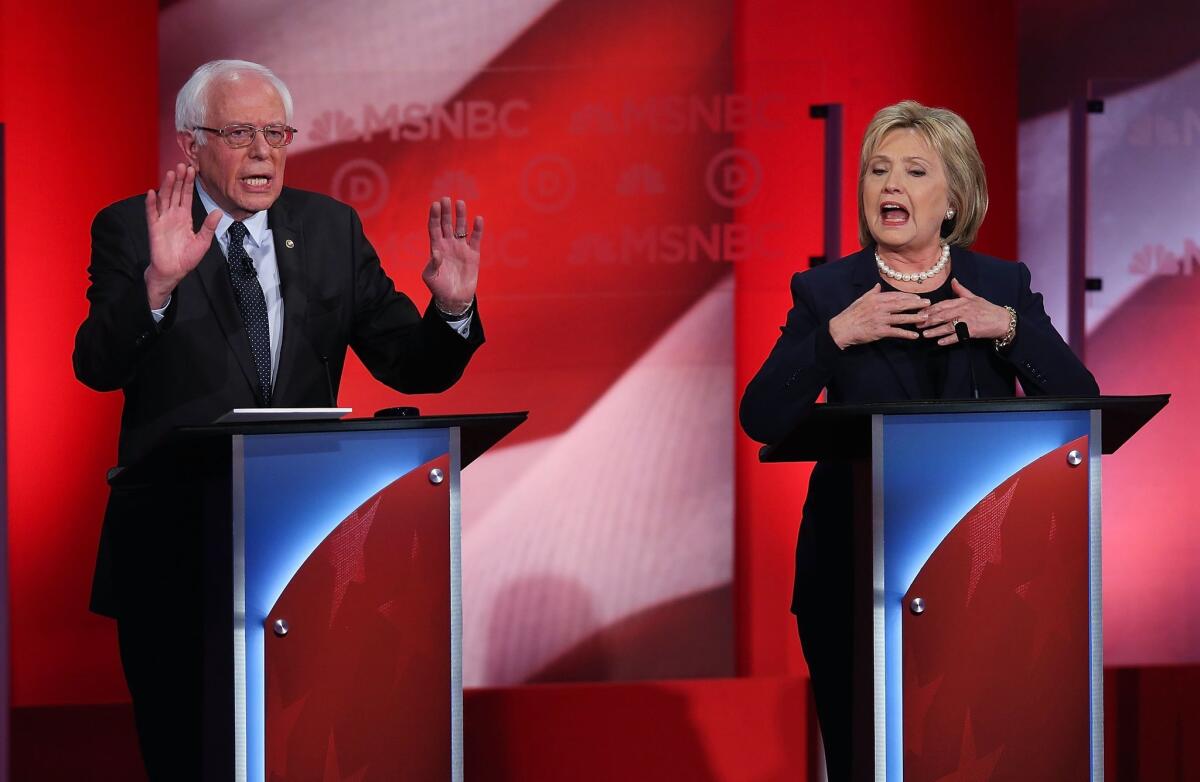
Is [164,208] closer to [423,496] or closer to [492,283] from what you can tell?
[423,496]

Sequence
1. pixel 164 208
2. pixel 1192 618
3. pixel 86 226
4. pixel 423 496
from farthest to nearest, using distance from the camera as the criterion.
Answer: pixel 1192 618
pixel 86 226
pixel 164 208
pixel 423 496

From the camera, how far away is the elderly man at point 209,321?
2.40m

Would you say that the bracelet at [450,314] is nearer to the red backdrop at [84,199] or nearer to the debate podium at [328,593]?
the debate podium at [328,593]

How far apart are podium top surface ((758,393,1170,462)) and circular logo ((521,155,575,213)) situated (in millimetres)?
1952

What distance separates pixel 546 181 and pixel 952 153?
1.67 metres

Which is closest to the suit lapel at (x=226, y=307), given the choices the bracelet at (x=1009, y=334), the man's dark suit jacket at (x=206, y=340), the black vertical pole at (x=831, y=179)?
the man's dark suit jacket at (x=206, y=340)

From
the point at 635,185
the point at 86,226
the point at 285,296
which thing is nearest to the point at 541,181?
the point at 635,185

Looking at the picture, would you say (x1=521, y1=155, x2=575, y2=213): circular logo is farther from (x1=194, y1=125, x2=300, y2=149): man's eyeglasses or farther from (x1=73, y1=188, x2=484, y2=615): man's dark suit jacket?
(x1=194, y1=125, x2=300, y2=149): man's eyeglasses

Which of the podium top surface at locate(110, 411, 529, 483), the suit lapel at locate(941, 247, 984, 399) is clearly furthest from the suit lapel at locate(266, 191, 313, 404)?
the suit lapel at locate(941, 247, 984, 399)

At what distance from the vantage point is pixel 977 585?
2176mm

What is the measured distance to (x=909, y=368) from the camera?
2555mm

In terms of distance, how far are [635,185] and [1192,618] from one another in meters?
2.27

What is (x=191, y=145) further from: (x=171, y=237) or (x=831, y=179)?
(x=831, y=179)

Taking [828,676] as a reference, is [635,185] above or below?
above
